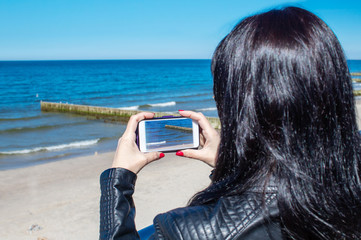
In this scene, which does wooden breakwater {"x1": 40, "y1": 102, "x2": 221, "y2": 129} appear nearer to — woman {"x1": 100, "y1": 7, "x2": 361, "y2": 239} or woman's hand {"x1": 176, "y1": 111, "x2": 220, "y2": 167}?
woman's hand {"x1": 176, "y1": 111, "x2": 220, "y2": 167}

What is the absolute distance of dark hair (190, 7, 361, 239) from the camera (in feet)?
3.67

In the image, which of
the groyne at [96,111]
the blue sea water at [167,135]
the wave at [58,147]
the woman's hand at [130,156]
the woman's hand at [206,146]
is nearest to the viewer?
the woman's hand at [130,156]

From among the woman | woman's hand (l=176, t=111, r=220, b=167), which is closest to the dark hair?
the woman

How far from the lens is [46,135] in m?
16.9

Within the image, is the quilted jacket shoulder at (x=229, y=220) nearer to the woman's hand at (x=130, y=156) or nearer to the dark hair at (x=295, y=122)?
the dark hair at (x=295, y=122)

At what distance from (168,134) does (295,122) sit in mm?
1077

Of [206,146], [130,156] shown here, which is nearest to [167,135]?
[206,146]

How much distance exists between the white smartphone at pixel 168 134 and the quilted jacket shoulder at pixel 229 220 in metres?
0.93

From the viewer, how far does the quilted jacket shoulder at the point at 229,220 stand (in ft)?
3.36

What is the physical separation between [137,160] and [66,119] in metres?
21.4

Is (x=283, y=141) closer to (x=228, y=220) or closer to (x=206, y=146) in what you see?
(x=228, y=220)

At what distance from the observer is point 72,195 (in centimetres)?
753

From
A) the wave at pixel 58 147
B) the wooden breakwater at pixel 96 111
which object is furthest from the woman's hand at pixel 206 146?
the wooden breakwater at pixel 96 111

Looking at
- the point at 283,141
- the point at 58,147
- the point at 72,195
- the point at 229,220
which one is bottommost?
the point at 58,147
